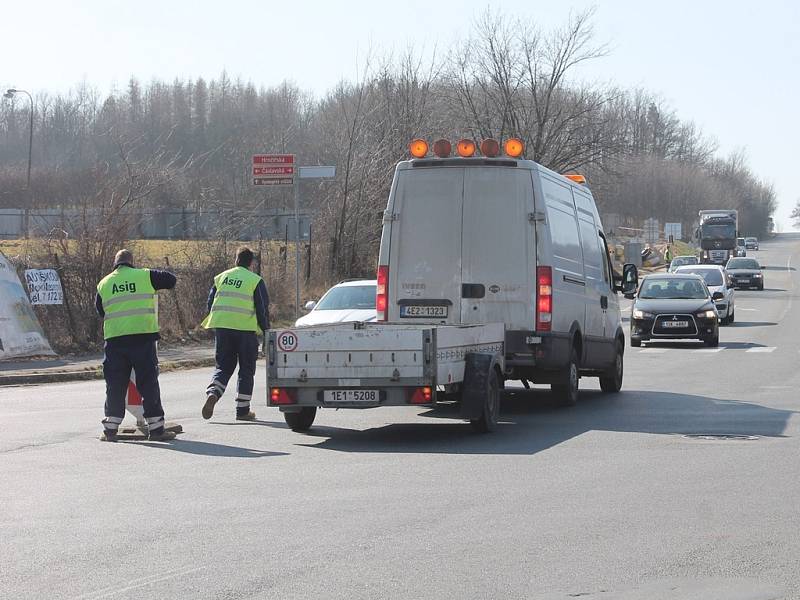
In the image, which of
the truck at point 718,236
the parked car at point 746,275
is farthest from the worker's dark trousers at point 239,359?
the truck at point 718,236

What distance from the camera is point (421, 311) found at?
579 inches

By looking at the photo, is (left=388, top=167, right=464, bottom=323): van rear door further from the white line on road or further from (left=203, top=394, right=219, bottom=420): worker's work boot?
the white line on road

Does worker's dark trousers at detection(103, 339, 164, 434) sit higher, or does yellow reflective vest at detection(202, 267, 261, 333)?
yellow reflective vest at detection(202, 267, 261, 333)

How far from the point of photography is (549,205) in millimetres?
14562

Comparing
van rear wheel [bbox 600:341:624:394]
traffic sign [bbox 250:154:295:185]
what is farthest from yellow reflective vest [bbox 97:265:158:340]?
traffic sign [bbox 250:154:295:185]

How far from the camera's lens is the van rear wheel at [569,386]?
15395 millimetres

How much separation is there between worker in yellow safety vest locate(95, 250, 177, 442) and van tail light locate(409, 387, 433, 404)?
2437 millimetres

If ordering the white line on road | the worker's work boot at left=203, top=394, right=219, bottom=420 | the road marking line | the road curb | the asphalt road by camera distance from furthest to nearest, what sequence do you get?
the road marking line → the road curb → the worker's work boot at left=203, top=394, right=219, bottom=420 → the asphalt road → the white line on road

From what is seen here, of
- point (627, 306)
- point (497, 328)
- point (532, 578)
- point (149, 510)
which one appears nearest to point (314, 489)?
point (149, 510)

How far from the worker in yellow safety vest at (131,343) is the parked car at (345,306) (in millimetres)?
8238

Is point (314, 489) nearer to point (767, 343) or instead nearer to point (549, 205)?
point (549, 205)

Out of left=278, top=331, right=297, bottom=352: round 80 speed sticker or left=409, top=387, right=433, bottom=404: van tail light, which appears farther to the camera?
left=278, top=331, right=297, bottom=352: round 80 speed sticker

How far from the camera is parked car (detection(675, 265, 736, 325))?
1435 inches

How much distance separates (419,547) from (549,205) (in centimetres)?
780
